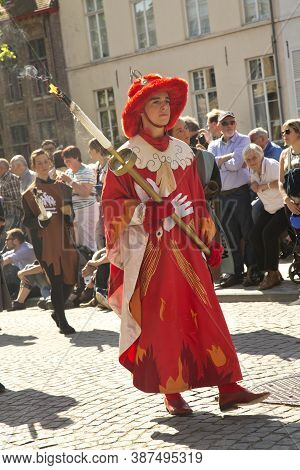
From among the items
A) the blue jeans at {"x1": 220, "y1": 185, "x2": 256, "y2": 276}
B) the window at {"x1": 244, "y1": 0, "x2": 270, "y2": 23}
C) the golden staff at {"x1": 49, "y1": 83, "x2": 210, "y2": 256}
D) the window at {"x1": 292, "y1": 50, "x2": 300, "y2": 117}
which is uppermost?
the window at {"x1": 244, "y1": 0, "x2": 270, "y2": 23}

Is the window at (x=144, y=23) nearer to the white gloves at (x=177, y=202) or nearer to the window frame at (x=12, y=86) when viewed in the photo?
the window frame at (x=12, y=86)

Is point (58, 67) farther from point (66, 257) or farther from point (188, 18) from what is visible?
point (66, 257)

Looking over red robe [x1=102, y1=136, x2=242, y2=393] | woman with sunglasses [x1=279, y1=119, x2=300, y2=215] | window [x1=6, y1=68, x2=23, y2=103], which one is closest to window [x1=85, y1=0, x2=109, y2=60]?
window [x1=6, y1=68, x2=23, y2=103]

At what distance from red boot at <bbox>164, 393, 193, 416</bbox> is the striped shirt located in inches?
266

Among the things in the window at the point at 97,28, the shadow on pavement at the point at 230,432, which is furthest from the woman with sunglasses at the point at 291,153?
the window at the point at 97,28

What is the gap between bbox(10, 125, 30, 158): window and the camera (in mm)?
31300

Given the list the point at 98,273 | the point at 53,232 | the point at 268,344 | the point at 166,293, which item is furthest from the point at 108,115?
the point at 166,293

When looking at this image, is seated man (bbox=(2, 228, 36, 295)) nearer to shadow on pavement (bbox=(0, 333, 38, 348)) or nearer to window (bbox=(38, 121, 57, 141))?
shadow on pavement (bbox=(0, 333, 38, 348))

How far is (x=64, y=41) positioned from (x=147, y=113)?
82.0 feet

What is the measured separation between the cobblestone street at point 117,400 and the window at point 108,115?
16.3 metres

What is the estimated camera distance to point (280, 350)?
23.6ft

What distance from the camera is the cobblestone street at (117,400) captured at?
5125mm

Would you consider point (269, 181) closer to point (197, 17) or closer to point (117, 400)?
point (117, 400)

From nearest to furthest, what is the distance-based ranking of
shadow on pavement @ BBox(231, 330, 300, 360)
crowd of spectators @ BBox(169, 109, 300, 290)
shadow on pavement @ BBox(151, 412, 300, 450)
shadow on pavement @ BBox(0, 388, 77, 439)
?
shadow on pavement @ BBox(151, 412, 300, 450) < shadow on pavement @ BBox(0, 388, 77, 439) < shadow on pavement @ BBox(231, 330, 300, 360) < crowd of spectators @ BBox(169, 109, 300, 290)
